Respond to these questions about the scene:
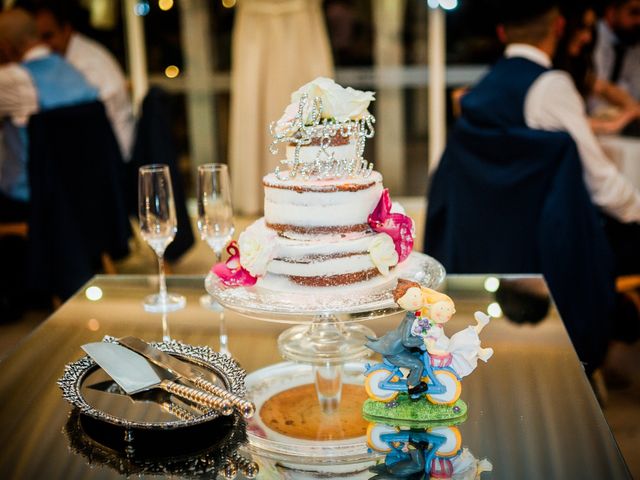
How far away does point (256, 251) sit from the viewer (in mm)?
1500

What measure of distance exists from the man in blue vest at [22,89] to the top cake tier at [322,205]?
8.74ft

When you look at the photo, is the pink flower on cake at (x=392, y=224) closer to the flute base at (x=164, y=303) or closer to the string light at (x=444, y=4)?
the flute base at (x=164, y=303)

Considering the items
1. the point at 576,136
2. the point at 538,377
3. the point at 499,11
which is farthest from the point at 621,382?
the point at 538,377

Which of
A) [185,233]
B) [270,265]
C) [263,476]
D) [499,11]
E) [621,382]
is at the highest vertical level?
[499,11]

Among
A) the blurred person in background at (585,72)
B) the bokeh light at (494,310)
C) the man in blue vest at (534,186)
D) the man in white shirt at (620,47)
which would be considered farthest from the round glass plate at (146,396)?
the man in white shirt at (620,47)

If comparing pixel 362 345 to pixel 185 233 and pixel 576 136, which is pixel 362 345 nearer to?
pixel 576 136

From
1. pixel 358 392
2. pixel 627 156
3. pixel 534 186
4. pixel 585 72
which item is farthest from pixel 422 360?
pixel 585 72

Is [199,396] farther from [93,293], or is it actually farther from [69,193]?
[69,193]

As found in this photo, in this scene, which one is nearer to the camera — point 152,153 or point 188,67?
point 152,153

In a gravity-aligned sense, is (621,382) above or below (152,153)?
below

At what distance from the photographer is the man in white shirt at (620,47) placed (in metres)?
4.89

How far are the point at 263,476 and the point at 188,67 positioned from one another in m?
5.39

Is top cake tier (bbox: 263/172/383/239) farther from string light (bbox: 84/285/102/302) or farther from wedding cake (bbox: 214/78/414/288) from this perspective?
string light (bbox: 84/285/102/302)

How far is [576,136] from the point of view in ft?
9.48
